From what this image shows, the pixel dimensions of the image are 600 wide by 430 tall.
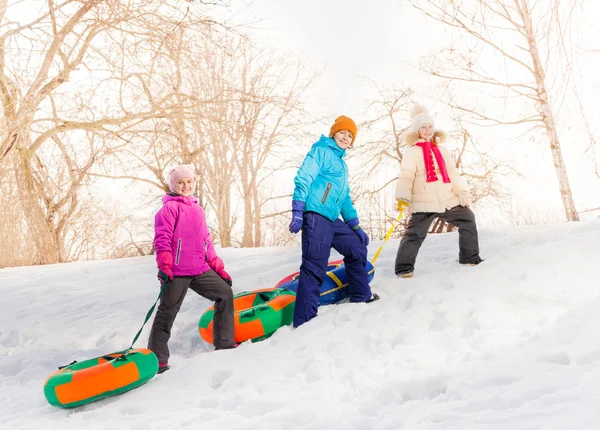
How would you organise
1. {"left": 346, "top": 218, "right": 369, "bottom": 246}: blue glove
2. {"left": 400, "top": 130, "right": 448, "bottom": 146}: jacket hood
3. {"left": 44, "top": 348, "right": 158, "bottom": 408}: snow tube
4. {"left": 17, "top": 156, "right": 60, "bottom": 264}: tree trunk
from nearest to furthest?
{"left": 44, "top": 348, "right": 158, "bottom": 408}: snow tube
{"left": 346, "top": 218, "right": 369, "bottom": 246}: blue glove
{"left": 400, "top": 130, "right": 448, "bottom": 146}: jacket hood
{"left": 17, "top": 156, "right": 60, "bottom": 264}: tree trunk

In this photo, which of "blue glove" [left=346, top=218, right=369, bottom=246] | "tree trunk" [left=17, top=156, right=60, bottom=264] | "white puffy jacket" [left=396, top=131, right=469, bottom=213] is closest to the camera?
"blue glove" [left=346, top=218, right=369, bottom=246]

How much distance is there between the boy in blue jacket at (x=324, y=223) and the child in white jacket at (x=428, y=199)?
831 millimetres

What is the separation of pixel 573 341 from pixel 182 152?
37.2ft

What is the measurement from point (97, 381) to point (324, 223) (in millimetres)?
2157

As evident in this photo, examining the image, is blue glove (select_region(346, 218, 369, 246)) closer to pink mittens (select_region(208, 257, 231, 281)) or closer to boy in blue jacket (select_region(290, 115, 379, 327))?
boy in blue jacket (select_region(290, 115, 379, 327))

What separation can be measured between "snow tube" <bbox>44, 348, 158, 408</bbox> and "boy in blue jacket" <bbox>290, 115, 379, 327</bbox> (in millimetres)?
1379

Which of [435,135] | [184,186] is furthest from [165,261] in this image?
[435,135]

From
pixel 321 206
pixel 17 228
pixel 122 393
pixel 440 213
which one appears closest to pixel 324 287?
pixel 321 206

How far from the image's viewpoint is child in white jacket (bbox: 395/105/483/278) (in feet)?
17.0

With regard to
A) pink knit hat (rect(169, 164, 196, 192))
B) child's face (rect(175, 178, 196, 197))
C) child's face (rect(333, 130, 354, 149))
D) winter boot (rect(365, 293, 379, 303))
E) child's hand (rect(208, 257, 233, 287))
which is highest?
child's face (rect(333, 130, 354, 149))

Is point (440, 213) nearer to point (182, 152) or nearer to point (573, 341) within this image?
point (573, 341)

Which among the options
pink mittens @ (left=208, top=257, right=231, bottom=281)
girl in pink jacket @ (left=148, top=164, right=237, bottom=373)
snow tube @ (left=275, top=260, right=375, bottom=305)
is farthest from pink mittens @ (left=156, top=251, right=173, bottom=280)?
snow tube @ (left=275, top=260, right=375, bottom=305)

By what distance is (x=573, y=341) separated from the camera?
300cm

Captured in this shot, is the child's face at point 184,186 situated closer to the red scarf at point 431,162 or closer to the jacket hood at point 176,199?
the jacket hood at point 176,199
